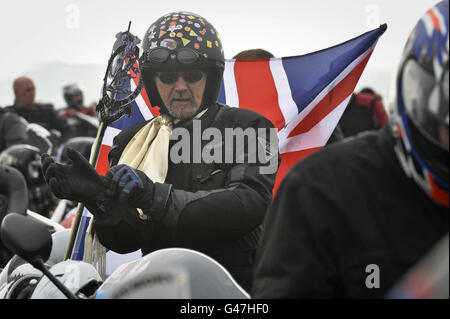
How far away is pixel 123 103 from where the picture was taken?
3.96 meters

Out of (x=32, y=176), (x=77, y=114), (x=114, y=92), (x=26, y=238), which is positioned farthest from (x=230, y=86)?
(x=77, y=114)

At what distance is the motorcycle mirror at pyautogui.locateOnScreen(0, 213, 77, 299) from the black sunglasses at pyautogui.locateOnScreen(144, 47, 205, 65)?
1293 millimetres

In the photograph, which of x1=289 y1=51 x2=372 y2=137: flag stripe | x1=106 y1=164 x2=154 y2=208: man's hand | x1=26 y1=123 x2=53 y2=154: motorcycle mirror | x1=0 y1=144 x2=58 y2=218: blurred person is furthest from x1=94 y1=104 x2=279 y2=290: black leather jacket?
x1=26 y1=123 x2=53 y2=154: motorcycle mirror

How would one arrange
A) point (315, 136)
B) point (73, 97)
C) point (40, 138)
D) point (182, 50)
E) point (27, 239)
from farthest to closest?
1. point (73, 97)
2. point (40, 138)
3. point (315, 136)
4. point (182, 50)
5. point (27, 239)

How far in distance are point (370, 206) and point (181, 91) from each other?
6.25ft

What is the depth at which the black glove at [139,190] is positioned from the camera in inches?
120

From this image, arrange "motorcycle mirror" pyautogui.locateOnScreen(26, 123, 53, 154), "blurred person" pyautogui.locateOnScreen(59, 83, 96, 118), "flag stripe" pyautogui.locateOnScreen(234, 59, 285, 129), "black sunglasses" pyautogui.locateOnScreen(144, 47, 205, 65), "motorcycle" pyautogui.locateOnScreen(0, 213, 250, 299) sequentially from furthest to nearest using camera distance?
"blurred person" pyautogui.locateOnScreen(59, 83, 96, 118), "motorcycle mirror" pyautogui.locateOnScreen(26, 123, 53, 154), "flag stripe" pyautogui.locateOnScreen(234, 59, 285, 129), "black sunglasses" pyautogui.locateOnScreen(144, 47, 205, 65), "motorcycle" pyautogui.locateOnScreen(0, 213, 250, 299)

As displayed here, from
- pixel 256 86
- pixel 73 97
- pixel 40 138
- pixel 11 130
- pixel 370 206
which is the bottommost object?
pixel 73 97

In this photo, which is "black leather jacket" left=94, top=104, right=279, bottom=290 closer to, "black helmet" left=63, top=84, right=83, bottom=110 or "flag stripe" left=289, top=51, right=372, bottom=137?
"flag stripe" left=289, top=51, right=372, bottom=137

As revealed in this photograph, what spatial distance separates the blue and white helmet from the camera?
182 cm

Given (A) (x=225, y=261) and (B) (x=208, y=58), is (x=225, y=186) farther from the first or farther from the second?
(B) (x=208, y=58)

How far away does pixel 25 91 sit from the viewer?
35.9 feet

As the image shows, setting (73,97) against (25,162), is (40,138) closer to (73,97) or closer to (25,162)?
(25,162)

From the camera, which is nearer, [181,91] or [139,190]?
[139,190]
